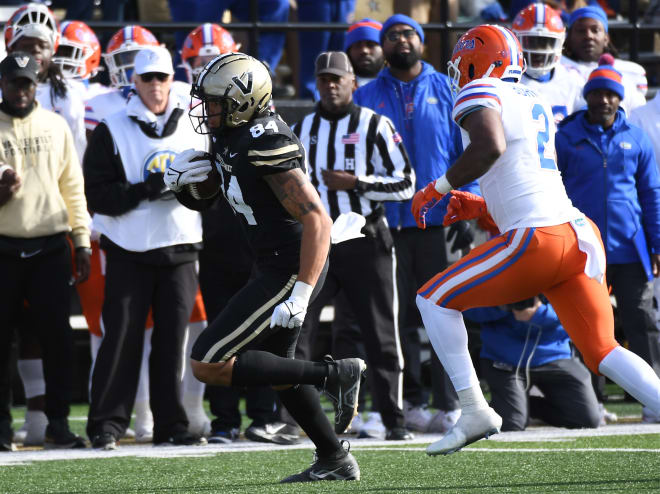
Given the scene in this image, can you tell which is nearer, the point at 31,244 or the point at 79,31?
the point at 31,244

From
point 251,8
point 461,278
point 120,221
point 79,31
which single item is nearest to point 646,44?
point 251,8

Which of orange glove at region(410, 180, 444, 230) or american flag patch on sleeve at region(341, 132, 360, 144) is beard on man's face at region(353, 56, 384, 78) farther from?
orange glove at region(410, 180, 444, 230)

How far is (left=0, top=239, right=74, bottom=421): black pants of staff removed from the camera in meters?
6.49

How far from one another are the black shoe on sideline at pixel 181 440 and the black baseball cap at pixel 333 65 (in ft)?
6.71

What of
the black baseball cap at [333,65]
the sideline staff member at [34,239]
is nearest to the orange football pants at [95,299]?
the sideline staff member at [34,239]

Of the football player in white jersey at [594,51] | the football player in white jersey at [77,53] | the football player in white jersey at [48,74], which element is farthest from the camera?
the football player in white jersey at [594,51]

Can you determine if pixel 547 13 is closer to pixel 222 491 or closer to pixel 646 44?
pixel 646 44

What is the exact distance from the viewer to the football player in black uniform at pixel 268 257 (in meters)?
4.68

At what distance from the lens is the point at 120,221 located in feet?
21.5

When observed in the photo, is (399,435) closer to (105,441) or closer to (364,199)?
(364,199)

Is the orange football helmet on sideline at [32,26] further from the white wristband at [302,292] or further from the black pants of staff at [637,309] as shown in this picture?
the black pants of staff at [637,309]

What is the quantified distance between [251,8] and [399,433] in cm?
344

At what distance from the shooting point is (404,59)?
24.1ft

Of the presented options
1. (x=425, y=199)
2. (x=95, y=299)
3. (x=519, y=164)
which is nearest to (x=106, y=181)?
(x=95, y=299)
